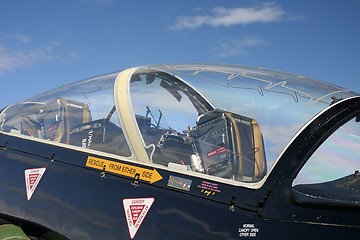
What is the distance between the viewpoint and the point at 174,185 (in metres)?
3.57

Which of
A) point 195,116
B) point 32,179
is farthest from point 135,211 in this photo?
point 32,179

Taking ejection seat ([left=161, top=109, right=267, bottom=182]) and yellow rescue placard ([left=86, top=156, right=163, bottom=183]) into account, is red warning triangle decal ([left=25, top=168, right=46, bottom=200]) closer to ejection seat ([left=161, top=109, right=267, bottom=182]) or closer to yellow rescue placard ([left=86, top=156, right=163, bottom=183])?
yellow rescue placard ([left=86, top=156, right=163, bottom=183])

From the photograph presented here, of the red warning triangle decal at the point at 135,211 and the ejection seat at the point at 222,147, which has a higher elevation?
the ejection seat at the point at 222,147

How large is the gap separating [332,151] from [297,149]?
0.27m

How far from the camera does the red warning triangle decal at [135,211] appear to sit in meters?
3.52

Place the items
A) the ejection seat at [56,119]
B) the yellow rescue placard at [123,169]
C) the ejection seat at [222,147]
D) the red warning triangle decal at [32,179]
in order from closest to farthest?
1. the ejection seat at [222,147]
2. the yellow rescue placard at [123,169]
3. the red warning triangle decal at [32,179]
4. the ejection seat at [56,119]

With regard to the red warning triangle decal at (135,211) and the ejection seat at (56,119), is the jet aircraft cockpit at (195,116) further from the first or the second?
the red warning triangle decal at (135,211)

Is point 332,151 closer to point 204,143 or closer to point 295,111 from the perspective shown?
point 295,111

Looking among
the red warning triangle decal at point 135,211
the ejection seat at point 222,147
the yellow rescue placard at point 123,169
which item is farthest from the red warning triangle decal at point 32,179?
the ejection seat at point 222,147

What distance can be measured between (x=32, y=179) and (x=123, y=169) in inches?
41.7

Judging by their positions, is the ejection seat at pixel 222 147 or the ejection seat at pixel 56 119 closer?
the ejection seat at pixel 222 147

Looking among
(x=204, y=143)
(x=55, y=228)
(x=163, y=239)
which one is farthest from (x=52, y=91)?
(x=163, y=239)

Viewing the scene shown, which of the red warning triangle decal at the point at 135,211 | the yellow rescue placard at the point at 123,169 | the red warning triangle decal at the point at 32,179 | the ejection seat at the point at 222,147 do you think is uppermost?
the ejection seat at the point at 222,147

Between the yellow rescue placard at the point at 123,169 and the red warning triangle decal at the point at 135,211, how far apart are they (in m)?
Result: 0.18
